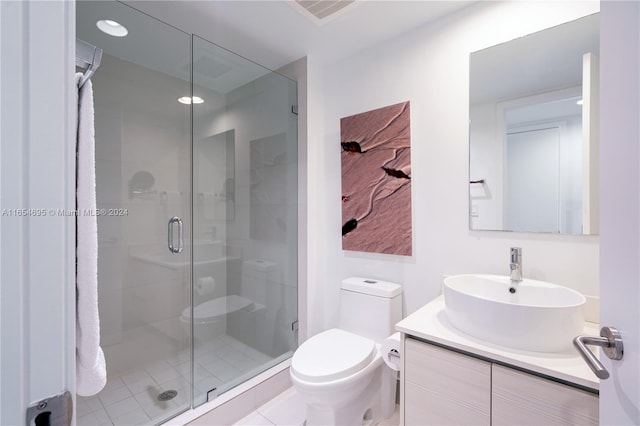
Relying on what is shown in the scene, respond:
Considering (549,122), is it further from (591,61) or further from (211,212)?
(211,212)

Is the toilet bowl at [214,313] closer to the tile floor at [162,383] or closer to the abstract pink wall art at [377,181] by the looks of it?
the tile floor at [162,383]

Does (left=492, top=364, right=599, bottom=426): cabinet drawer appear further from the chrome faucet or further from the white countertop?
the chrome faucet

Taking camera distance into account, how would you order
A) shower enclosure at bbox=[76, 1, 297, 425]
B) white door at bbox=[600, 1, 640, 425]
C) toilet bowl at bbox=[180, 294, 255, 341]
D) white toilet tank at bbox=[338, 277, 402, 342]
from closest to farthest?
white door at bbox=[600, 1, 640, 425] < white toilet tank at bbox=[338, 277, 402, 342] < shower enclosure at bbox=[76, 1, 297, 425] < toilet bowl at bbox=[180, 294, 255, 341]

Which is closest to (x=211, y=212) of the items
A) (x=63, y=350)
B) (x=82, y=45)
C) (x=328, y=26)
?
(x=328, y=26)

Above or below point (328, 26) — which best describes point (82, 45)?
below

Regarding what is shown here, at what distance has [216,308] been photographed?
6.98 ft

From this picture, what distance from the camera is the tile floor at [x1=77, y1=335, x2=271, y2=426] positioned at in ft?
5.28

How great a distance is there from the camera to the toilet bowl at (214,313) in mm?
2006

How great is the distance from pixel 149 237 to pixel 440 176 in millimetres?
1959

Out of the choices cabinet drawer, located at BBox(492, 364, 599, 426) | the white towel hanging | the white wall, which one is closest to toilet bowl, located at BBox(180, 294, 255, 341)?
the white wall

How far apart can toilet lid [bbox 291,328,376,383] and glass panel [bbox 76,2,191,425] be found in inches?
32.5

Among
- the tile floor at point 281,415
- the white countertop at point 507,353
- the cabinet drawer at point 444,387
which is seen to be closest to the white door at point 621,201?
the white countertop at point 507,353

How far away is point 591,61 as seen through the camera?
1.22m

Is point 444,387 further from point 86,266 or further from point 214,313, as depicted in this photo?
point 214,313
